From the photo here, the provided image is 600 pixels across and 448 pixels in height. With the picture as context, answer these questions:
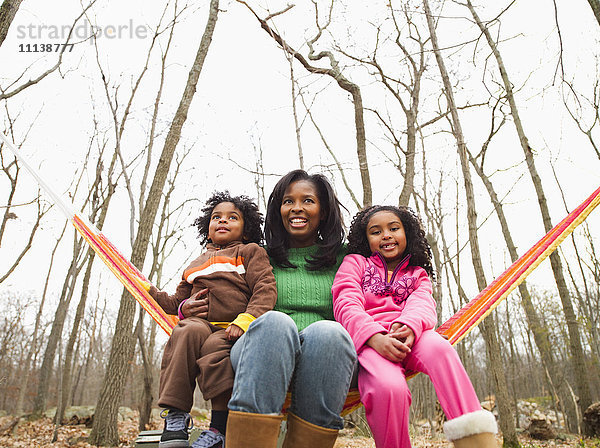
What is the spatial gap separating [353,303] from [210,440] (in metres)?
0.54

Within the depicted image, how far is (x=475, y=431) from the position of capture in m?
0.97

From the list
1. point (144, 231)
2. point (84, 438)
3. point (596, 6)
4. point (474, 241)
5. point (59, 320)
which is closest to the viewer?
point (596, 6)

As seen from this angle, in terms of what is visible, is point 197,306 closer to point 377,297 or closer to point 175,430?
point 175,430

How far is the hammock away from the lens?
1623mm

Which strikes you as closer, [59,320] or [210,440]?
[210,440]

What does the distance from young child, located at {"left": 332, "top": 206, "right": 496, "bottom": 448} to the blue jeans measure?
3.9 inches

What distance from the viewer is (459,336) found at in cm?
152

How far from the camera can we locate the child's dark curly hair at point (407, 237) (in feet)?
5.17

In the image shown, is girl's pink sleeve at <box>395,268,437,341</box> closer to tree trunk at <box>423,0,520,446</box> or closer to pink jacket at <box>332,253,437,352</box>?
pink jacket at <box>332,253,437,352</box>

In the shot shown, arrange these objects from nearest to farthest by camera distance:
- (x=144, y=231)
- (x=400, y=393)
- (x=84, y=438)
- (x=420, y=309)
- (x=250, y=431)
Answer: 1. (x=250, y=431)
2. (x=400, y=393)
3. (x=420, y=309)
4. (x=144, y=231)
5. (x=84, y=438)

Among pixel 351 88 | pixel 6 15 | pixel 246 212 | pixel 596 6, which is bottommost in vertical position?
pixel 246 212

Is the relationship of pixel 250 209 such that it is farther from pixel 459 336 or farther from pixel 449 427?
pixel 449 427

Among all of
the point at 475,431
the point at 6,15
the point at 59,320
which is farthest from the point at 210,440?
the point at 59,320

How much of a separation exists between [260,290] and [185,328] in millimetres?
253
